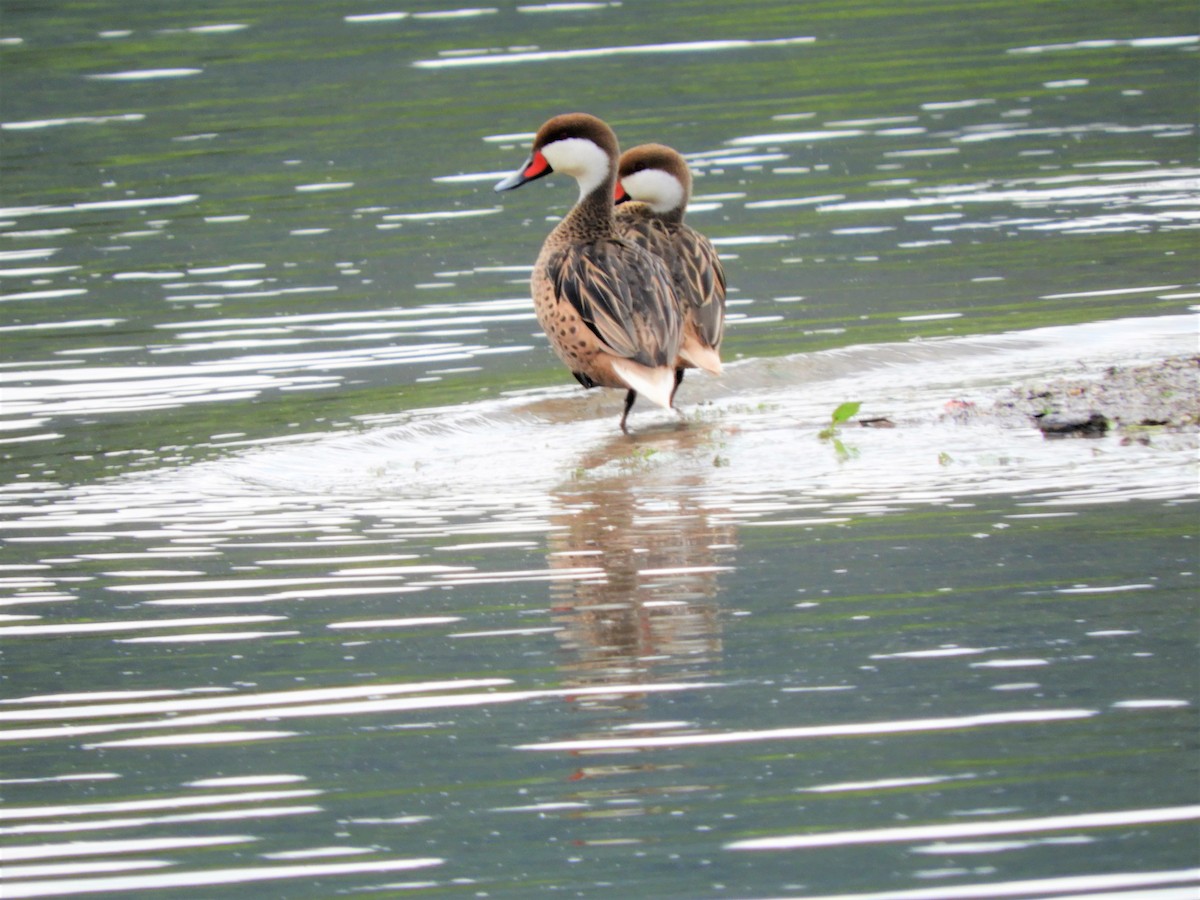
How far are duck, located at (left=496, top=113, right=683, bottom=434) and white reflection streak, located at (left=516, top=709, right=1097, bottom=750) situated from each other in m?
3.93

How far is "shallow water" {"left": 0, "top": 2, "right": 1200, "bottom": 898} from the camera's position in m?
4.50

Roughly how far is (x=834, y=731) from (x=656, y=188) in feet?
18.7

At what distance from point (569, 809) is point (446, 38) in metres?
19.3

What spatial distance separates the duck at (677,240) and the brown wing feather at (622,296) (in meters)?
0.16

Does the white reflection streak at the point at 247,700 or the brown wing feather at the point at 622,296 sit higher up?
the brown wing feather at the point at 622,296

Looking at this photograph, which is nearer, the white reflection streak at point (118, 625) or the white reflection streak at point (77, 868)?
the white reflection streak at point (77, 868)

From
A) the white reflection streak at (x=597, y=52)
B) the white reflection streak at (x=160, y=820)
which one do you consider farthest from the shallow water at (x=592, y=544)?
the white reflection streak at (x=597, y=52)

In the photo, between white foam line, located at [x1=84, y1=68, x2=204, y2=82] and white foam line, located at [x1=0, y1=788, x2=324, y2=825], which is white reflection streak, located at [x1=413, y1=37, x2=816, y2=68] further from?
white foam line, located at [x1=0, y1=788, x2=324, y2=825]

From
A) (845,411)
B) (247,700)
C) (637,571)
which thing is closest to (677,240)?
(845,411)

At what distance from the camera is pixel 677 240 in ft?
32.3

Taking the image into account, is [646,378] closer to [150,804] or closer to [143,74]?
[150,804]

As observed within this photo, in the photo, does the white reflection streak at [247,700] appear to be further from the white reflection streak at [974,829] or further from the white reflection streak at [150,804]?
the white reflection streak at [974,829]

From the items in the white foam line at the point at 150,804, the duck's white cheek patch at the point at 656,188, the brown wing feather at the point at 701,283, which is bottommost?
the white foam line at the point at 150,804

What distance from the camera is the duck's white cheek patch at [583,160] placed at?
32.1 ft
